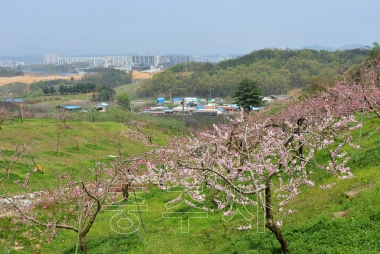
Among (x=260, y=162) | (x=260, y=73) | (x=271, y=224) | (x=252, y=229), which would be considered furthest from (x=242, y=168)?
(x=260, y=73)

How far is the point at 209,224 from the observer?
439 inches

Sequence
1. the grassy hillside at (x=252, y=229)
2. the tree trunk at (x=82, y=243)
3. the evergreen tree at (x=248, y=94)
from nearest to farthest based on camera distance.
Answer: the grassy hillside at (x=252, y=229) → the tree trunk at (x=82, y=243) → the evergreen tree at (x=248, y=94)

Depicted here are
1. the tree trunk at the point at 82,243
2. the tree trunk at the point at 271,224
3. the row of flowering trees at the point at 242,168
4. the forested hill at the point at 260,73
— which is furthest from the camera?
the forested hill at the point at 260,73

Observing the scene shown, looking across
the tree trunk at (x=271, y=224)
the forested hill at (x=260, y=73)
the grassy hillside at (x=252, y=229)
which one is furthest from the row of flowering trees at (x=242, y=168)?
the forested hill at (x=260, y=73)

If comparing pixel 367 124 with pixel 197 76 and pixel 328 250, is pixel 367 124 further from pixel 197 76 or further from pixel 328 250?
pixel 197 76

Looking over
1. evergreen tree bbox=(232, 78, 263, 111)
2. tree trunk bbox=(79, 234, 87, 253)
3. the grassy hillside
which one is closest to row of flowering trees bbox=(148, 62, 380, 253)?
the grassy hillside

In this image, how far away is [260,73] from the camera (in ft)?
315

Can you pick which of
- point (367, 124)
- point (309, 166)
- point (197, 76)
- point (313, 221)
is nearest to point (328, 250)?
point (313, 221)

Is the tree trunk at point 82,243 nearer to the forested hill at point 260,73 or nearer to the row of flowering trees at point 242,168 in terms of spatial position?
the row of flowering trees at point 242,168

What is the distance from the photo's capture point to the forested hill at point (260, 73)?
301 ft

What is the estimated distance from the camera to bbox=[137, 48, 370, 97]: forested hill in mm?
91750

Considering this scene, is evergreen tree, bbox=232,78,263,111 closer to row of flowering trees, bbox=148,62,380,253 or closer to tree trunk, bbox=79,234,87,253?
row of flowering trees, bbox=148,62,380,253

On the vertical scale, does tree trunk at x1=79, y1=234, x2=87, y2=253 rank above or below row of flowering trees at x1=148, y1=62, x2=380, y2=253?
below

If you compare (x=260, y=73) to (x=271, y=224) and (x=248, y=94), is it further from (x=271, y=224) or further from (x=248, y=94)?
(x=271, y=224)
